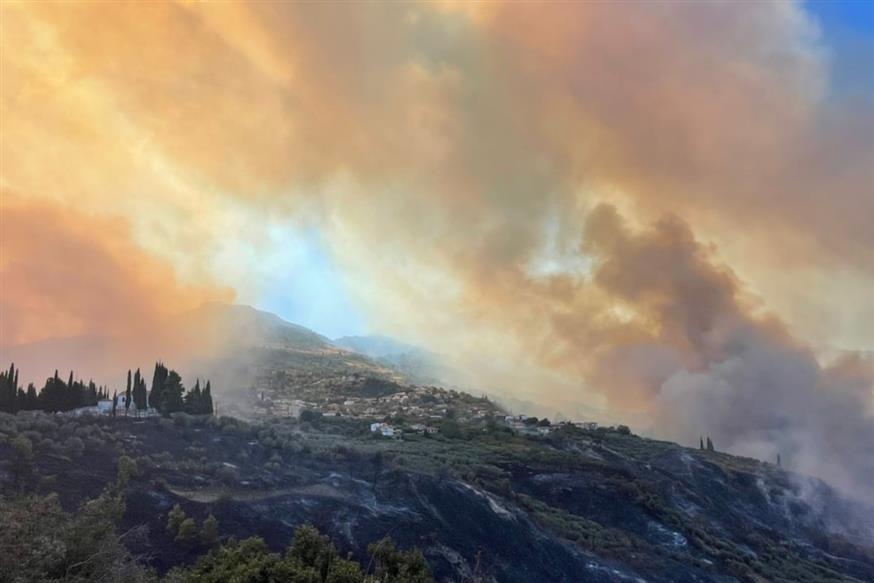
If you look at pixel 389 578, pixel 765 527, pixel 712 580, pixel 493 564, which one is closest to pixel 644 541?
pixel 712 580

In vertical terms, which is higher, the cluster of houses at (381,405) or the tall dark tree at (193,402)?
the cluster of houses at (381,405)

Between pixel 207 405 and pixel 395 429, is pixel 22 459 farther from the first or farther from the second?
pixel 395 429

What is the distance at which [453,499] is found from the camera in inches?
2773

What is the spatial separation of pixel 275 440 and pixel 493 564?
33.6m

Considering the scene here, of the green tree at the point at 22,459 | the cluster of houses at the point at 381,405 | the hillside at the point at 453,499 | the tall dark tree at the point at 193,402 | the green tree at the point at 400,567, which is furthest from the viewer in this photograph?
the cluster of houses at the point at 381,405

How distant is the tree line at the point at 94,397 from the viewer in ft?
287

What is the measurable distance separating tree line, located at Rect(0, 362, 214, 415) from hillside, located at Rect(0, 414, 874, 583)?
12.8 metres

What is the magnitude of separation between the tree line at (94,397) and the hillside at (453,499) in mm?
12788

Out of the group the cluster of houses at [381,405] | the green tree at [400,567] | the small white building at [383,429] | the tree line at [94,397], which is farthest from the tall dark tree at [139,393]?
the green tree at [400,567]

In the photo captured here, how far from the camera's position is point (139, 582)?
90.9 ft

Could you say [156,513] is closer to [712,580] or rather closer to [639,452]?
[712,580]

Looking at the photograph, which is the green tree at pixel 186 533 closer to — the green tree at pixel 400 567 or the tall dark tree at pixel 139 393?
the green tree at pixel 400 567

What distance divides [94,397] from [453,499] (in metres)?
61.7

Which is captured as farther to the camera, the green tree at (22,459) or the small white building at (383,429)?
the small white building at (383,429)
